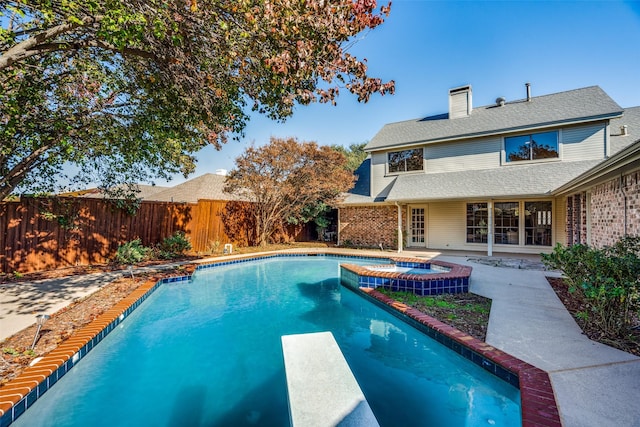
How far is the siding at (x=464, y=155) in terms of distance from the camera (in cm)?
1323

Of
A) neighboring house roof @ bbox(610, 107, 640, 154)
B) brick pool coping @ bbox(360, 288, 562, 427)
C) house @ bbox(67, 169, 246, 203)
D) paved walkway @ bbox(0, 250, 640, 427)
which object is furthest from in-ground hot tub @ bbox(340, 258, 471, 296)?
house @ bbox(67, 169, 246, 203)

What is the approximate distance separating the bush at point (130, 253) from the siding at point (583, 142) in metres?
17.0

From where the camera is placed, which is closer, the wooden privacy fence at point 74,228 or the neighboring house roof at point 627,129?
the wooden privacy fence at point 74,228

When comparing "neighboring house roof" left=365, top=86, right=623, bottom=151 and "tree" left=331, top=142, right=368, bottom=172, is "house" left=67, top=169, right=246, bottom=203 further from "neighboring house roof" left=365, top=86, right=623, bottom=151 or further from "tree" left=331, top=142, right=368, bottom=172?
"tree" left=331, top=142, right=368, bottom=172

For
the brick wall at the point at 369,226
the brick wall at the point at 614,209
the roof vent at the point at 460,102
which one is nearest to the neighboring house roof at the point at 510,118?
the roof vent at the point at 460,102

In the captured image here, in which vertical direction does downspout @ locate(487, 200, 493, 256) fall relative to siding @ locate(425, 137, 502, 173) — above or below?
below

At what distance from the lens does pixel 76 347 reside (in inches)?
156

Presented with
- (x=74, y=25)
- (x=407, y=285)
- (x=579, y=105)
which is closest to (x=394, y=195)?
(x=407, y=285)

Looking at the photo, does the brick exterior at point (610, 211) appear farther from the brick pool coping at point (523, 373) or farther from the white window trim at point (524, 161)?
the brick pool coping at point (523, 373)

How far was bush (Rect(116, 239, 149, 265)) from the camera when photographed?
10203 millimetres

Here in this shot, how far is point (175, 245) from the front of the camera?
12094 millimetres

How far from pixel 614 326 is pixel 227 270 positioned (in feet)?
32.6

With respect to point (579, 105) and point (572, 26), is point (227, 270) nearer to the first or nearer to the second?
point (572, 26)

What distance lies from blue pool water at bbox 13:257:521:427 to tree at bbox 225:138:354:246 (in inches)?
318
